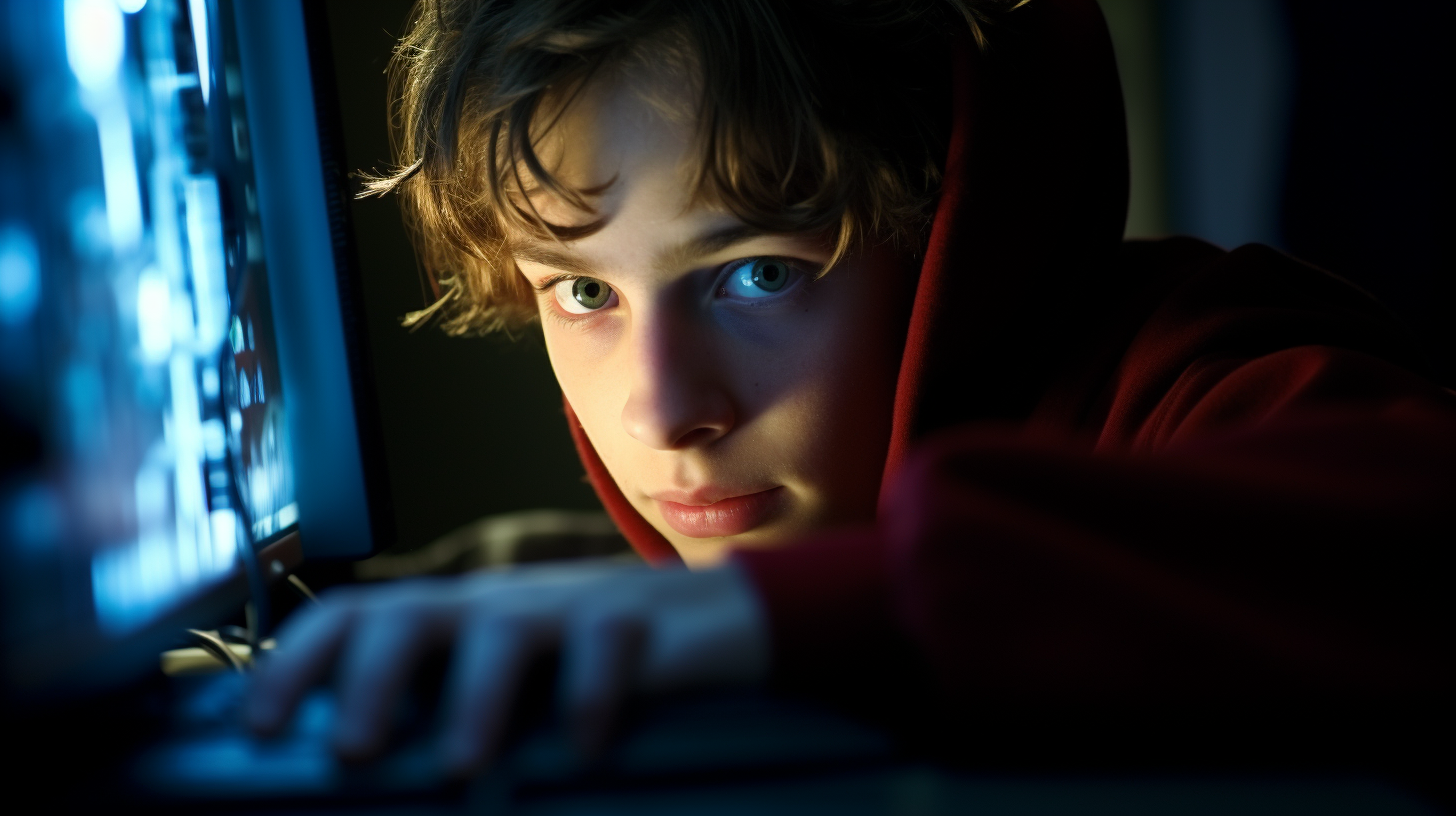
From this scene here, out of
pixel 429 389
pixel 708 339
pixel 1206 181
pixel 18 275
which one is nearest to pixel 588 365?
pixel 708 339

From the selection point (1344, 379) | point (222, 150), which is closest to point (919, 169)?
point (1344, 379)

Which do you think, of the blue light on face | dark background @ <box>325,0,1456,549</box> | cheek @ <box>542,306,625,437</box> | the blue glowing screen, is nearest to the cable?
the blue glowing screen

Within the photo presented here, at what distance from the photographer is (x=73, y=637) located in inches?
11.1

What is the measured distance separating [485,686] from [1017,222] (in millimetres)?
561

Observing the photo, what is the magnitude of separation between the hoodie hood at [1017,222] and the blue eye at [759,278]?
107 millimetres

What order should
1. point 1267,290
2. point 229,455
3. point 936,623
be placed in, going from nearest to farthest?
point 936,623 → point 229,455 → point 1267,290

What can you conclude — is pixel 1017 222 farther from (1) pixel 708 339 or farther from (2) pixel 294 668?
(2) pixel 294 668

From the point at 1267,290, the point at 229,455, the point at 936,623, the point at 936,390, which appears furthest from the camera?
the point at 936,390

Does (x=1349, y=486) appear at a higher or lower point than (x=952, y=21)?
lower

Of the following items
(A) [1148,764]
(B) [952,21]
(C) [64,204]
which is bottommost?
(A) [1148,764]

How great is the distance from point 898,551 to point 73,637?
253 mm

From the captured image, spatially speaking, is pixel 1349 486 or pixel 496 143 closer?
pixel 1349 486

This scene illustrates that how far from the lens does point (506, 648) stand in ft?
0.77

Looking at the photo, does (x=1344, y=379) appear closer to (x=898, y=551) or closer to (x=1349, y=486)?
(x=1349, y=486)
